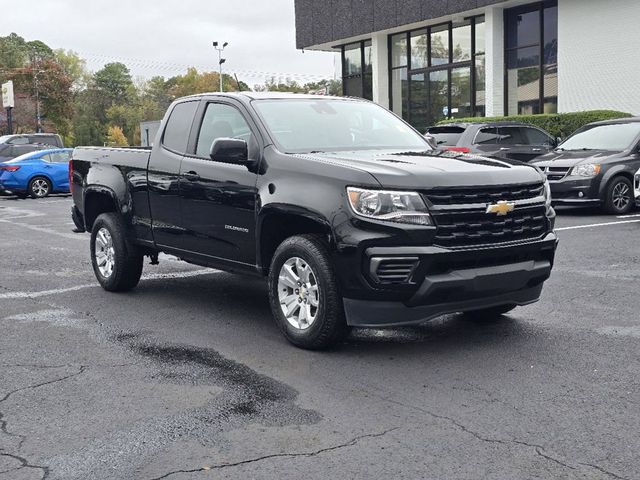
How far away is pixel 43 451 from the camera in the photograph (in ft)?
13.4

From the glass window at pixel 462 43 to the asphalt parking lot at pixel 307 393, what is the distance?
25063 mm

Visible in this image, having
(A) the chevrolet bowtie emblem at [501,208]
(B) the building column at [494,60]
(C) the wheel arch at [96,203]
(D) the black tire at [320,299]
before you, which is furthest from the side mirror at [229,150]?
(B) the building column at [494,60]

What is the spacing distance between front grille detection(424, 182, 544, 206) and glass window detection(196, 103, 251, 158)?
1.98m

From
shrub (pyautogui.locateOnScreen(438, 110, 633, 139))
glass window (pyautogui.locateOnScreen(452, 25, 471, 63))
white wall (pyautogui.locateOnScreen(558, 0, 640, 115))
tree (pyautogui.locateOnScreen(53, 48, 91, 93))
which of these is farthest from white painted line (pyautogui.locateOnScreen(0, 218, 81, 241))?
tree (pyautogui.locateOnScreen(53, 48, 91, 93))

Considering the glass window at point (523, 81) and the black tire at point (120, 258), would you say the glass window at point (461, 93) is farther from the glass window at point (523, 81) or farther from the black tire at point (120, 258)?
the black tire at point (120, 258)

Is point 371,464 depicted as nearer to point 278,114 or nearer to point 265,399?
point 265,399

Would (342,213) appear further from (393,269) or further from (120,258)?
(120,258)

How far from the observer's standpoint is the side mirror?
6.27 metres

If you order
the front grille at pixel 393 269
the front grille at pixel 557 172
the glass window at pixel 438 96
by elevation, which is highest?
the glass window at pixel 438 96

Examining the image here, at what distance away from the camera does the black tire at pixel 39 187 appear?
81.9 feet

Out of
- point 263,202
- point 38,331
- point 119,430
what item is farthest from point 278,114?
point 119,430

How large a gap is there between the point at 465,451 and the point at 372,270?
5.54 feet

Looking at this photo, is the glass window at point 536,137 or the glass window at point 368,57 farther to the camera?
the glass window at point 368,57

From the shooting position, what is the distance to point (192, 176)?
7102mm
